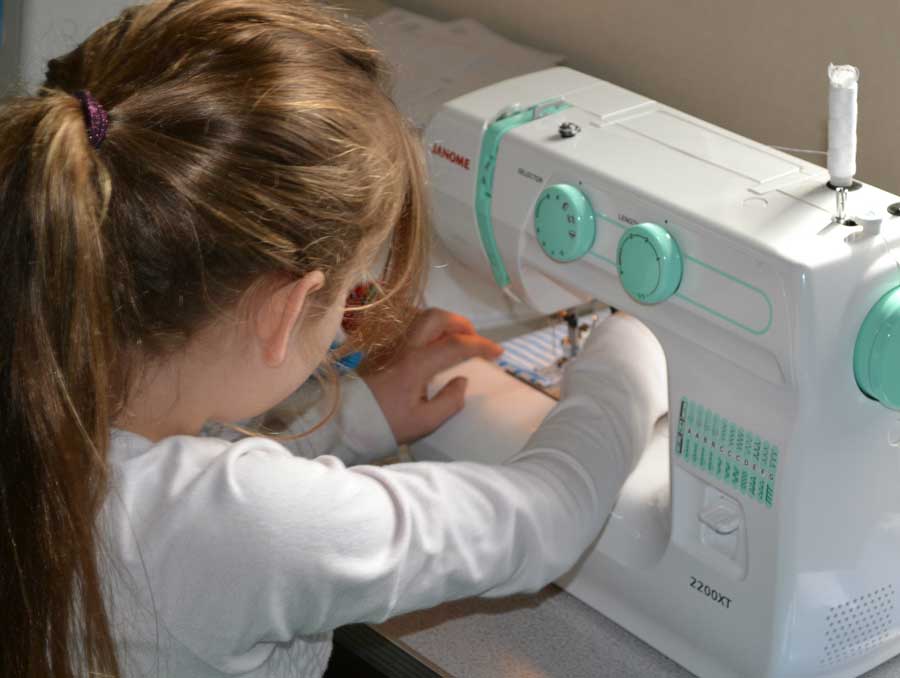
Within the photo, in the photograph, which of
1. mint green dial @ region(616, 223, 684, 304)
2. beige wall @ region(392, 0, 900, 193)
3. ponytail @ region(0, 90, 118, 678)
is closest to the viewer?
ponytail @ region(0, 90, 118, 678)

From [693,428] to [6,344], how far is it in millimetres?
468

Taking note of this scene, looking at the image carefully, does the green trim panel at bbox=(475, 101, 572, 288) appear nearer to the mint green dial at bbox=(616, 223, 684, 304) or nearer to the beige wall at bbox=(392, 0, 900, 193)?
the mint green dial at bbox=(616, 223, 684, 304)

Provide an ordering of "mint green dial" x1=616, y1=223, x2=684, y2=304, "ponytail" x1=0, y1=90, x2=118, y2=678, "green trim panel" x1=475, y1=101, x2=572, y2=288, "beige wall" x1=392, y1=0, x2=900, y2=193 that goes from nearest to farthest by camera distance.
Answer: "ponytail" x1=0, y1=90, x2=118, y2=678, "mint green dial" x1=616, y1=223, x2=684, y2=304, "green trim panel" x1=475, y1=101, x2=572, y2=288, "beige wall" x1=392, y1=0, x2=900, y2=193

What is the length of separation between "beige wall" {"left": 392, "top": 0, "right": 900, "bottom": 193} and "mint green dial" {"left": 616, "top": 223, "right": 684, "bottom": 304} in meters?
0.39

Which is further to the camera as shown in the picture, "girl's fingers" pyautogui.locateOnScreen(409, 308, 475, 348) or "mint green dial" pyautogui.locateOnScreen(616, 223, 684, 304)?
"girl's fingers" pyautogui.locateOnScreen(409, 308, 475, 348)

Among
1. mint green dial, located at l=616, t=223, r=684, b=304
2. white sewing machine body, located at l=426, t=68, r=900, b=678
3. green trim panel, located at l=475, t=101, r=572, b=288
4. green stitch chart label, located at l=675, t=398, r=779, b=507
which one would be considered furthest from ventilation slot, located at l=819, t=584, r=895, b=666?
green trim panel, located at l=475, t=101, r=572, b=288

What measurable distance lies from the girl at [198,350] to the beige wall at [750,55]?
48cm

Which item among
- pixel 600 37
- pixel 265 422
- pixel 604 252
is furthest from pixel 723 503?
pixel 600 37

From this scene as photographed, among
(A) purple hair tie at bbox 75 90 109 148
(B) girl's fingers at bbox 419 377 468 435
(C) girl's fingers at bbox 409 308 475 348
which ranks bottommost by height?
(B) girl's fingers at bbox 419 377 468 435

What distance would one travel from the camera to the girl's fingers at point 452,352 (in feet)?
3.93

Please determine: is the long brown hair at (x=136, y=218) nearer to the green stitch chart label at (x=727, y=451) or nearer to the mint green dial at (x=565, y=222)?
the mint green dial at (x=565, y=222)

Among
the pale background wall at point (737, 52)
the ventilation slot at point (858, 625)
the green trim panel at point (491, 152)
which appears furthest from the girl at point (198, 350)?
the pale background wall at point (737, 52)

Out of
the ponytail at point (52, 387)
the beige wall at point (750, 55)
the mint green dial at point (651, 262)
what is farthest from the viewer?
the beige wall at point (750, 55)

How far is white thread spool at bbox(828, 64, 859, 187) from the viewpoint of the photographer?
2.61 ft
